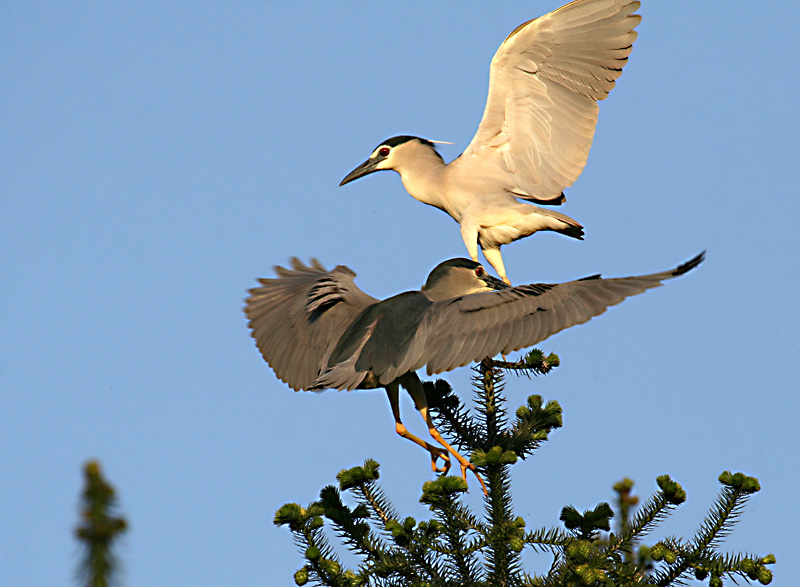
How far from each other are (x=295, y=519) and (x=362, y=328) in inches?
73.3

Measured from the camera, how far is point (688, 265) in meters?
4.33

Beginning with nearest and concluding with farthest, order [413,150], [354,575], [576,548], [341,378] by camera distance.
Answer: [576,548] → [354,575] → [341,378] → [413,150]

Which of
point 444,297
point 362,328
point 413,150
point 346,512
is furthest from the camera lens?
point 413,150

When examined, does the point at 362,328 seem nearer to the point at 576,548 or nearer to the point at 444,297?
the point at 444,297

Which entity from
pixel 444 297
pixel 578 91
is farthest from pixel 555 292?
pixel 578 91

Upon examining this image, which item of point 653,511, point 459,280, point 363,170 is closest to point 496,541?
point 653,511

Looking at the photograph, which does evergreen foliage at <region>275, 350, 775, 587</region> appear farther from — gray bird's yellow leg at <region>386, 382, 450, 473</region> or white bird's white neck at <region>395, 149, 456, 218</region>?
white bird's white neck at <region>395, 149, 456, 218</region>

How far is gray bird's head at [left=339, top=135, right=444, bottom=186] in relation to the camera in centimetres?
768

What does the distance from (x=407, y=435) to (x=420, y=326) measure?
2.56 feet

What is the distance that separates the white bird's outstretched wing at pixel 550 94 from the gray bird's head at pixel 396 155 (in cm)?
51

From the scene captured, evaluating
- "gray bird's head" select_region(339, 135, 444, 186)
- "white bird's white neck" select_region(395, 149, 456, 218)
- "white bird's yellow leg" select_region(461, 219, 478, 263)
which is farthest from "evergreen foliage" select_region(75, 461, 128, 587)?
"gray bird's head" select_region(339, 135, 444, 186)

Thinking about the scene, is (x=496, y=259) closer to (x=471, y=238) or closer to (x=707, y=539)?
(x=471, y=238)

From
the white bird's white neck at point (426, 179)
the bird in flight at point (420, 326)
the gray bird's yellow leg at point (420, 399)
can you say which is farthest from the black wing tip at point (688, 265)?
the white bird's white neck at point (426, 179)

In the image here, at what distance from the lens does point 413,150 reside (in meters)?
7.70
